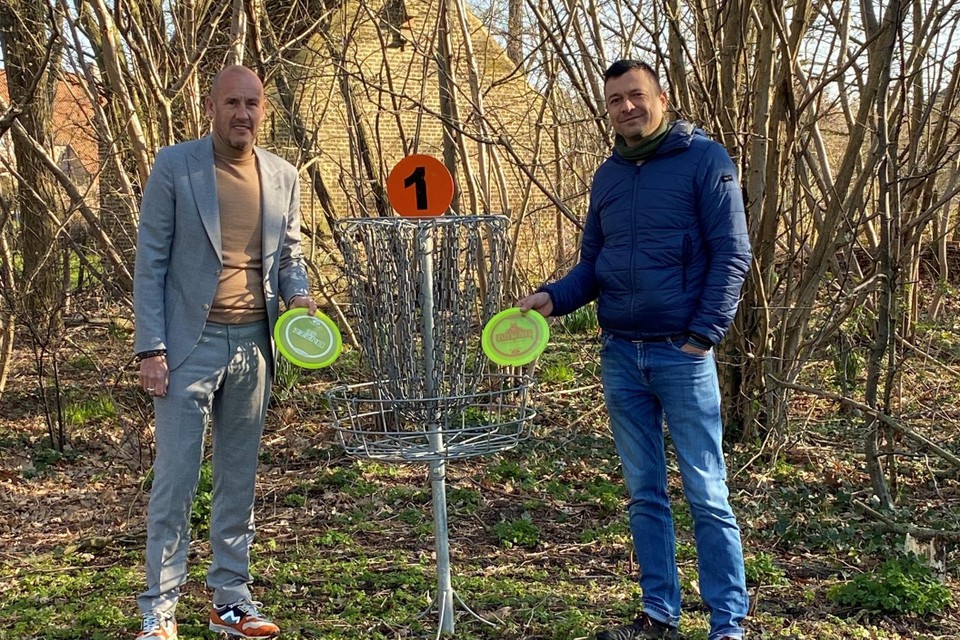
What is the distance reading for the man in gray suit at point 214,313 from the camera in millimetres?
3160

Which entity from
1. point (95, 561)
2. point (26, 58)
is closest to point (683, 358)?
point (95, 561)

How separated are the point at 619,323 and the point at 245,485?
58.7 inches

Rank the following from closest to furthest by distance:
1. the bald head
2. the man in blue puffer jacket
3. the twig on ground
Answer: the man in blue puffer jacket → the bald head → the twig on ground

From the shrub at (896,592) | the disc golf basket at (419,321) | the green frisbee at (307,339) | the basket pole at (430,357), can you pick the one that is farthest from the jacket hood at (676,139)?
the shrub at (896,592)

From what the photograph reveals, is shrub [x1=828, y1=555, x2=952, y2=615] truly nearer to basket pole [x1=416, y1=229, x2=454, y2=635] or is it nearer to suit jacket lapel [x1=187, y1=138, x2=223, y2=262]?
basket pole [x1=416, y1=229, x2=454, y2=635]

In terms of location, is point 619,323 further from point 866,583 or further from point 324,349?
point 866,583

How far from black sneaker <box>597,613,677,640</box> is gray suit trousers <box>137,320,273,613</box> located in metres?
1.36

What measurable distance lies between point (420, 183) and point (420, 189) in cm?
2

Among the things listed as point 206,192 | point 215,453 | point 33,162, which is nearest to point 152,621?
point 215,453

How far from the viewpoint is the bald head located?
313cm

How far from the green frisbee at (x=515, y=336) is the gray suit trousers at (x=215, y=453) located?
0.91 m

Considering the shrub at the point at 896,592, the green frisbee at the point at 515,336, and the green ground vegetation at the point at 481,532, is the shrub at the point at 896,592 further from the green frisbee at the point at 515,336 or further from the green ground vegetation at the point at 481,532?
the green frisbee at the point at 515,336

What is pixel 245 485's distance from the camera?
3426 mm

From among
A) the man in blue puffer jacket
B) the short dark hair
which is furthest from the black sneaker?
the short dark hair
